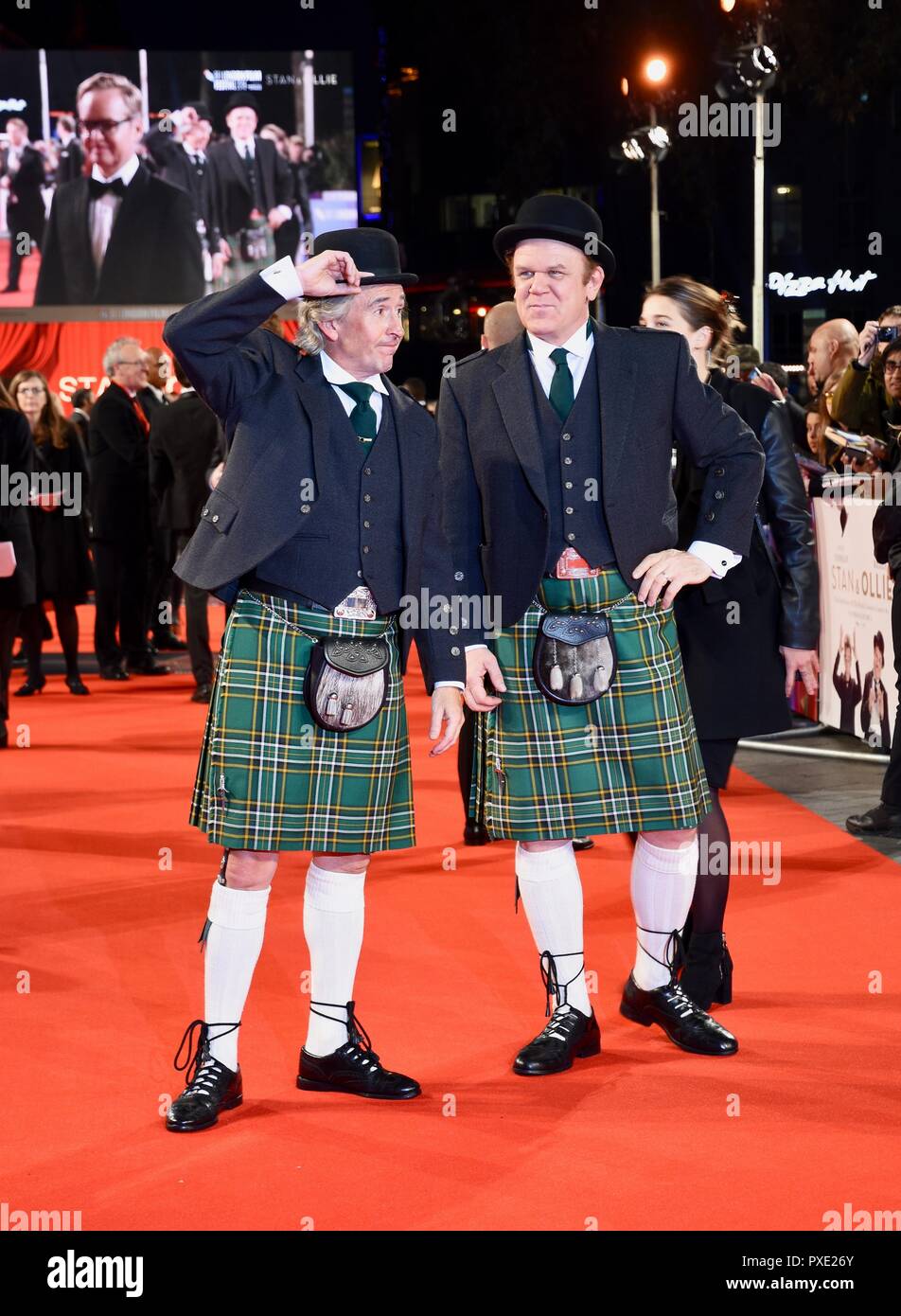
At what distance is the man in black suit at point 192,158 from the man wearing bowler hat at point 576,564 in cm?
1771

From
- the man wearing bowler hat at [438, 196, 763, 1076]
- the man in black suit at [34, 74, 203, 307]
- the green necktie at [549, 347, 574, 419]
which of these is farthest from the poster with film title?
the man in black suit at [34, 74, 203, 307]

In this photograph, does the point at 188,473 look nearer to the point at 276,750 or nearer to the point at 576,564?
the point at 576,564

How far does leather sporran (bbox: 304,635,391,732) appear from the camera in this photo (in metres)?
3.28

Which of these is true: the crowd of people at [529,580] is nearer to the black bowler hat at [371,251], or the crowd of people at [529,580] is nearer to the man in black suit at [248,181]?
the black bowler hat at [371,251]

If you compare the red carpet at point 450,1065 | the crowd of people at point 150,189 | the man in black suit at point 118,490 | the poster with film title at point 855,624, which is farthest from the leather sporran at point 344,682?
the crowd of people at point 150,189

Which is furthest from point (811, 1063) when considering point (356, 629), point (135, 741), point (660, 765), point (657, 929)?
point (135, 741)

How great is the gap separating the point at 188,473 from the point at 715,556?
6562 mm

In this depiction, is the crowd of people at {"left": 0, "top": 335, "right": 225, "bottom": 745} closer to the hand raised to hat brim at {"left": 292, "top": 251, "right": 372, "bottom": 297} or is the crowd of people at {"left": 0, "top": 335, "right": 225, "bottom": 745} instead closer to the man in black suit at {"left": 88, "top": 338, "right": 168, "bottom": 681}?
the man in black suit at {"left": 88, "top": 338, "right": 168, "bottom": 681}

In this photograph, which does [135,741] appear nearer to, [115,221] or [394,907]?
[394,907]

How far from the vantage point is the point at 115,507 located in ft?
33.7

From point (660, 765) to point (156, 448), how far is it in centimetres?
688

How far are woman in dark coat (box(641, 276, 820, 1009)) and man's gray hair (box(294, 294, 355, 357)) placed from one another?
3.26 ft
